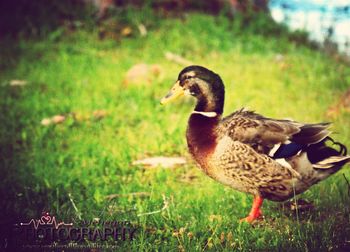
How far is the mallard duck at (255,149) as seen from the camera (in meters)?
3.62

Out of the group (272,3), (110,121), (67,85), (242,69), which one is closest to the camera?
(110,121)

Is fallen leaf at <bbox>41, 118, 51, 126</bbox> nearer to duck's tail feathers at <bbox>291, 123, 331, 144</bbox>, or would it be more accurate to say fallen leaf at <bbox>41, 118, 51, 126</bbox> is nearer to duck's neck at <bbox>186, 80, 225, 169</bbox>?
duck's neck at <bbox>186, 80, 225, 169</bbox>

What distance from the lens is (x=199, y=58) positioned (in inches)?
367

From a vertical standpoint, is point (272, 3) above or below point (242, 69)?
above

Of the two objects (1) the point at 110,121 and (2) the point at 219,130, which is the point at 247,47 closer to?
(1) the point at 110,121

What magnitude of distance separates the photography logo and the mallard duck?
2.42 ft

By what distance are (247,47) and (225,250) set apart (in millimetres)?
7251

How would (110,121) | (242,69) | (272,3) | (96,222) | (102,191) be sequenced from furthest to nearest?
(272,3) → (242,69) → (110,121) → (102,191) → (96,222)

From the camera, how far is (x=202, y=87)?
376cm

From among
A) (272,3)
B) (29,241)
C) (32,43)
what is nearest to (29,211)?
(29,241)

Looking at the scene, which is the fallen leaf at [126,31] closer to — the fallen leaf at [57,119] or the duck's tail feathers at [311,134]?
the fallen leaf at [57,119]

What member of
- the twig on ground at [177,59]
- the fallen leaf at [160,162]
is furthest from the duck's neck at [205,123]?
the twig on ground at [177,59]

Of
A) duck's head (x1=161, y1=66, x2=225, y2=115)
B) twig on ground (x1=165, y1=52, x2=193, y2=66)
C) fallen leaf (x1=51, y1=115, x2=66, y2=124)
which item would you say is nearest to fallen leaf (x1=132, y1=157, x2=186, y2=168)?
duck's head (x1=161, y1=66, x2=225, y2=115)

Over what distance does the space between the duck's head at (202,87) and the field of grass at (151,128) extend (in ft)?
2.64
